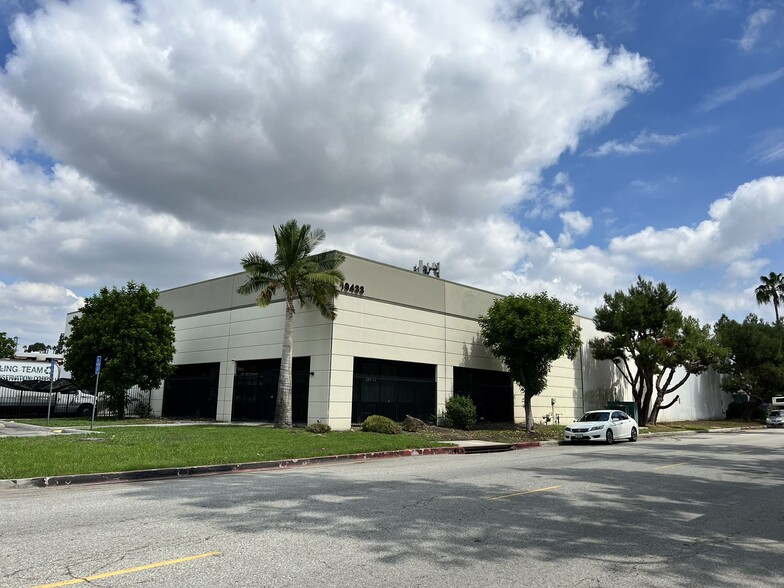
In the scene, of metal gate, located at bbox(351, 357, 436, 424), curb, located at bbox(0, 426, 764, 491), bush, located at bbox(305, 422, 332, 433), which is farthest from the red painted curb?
bush, located at bbox(305, 422, 332, 433)

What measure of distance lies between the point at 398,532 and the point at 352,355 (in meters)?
20.3

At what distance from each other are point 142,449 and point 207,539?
34.4ft

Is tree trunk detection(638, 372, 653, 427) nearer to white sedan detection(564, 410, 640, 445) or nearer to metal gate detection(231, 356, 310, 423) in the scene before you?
white sedan detection(564, 410, 640, 445)

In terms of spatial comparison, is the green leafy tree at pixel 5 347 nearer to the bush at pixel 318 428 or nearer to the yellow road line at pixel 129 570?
the bush at pixel 318 428

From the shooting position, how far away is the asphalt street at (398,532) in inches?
214

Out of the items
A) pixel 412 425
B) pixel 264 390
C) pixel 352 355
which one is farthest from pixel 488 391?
pixel 264 390

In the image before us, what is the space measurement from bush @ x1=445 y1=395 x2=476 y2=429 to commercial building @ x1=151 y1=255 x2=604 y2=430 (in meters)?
1.21

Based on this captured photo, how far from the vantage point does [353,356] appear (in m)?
27.4

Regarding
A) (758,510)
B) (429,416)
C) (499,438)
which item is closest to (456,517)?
(758,510)

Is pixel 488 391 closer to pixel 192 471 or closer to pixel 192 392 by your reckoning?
pixel 192 392

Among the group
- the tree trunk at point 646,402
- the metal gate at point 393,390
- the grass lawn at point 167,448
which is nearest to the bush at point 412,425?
the metal gate at point 393,390

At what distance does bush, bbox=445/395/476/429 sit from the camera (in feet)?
95.2

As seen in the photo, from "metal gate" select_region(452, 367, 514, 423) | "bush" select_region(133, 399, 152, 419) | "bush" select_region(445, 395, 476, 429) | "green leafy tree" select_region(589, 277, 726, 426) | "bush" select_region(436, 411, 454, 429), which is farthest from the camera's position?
"green leafy tree" select_region(589, 277, 726, 426)

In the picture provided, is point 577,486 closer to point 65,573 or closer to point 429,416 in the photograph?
point 65,573
